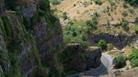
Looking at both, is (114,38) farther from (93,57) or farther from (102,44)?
(93,57)

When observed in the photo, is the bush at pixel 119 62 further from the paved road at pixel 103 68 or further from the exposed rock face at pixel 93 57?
the exposed rock face at pixel 93 57

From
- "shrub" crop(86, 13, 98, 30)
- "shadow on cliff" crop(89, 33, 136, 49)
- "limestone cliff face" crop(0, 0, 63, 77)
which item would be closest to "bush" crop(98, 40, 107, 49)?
"shadow on cliff" crop(89, 33, 136, 49)

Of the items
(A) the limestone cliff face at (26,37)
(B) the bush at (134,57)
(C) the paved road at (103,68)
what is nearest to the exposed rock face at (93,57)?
(C) the paved road at (103,68)

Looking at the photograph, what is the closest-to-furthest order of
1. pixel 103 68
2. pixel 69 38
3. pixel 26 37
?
pixel 26 37, pixel 103 68, pixel 69 38

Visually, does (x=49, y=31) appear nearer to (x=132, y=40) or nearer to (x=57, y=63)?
(x=57, y=63)

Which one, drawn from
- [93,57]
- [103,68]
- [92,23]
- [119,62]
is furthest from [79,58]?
[92,23]

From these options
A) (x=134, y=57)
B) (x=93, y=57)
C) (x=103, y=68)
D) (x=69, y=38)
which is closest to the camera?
(x=93, y=57)

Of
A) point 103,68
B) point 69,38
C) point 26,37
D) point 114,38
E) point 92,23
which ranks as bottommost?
point 103,68

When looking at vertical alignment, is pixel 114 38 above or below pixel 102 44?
above

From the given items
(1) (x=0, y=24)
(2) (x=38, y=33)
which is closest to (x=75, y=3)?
(2) (x=38, y=33)

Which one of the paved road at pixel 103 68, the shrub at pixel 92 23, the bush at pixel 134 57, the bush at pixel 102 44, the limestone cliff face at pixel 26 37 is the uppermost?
the limestone cliff face at pixel 26 37
